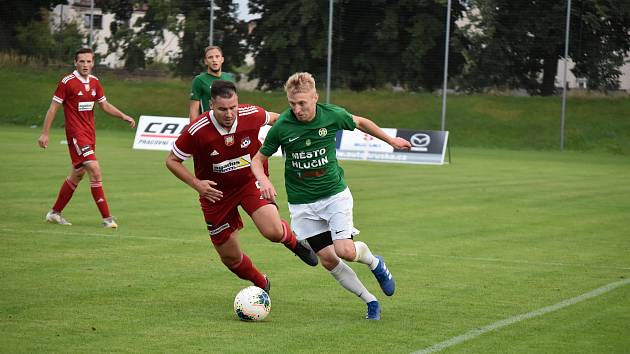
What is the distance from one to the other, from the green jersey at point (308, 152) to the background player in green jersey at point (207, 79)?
523 cm

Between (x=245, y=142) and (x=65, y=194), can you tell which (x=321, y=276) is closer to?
(x=245, y=142)

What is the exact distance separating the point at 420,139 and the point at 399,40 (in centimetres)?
1161

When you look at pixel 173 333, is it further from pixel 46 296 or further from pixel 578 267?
pixel 578 267

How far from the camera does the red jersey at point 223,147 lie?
8875 millimetres

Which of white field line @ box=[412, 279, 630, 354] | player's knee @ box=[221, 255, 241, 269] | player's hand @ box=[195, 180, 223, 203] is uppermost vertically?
player's hand @ box=[195, 180, 223, 203]

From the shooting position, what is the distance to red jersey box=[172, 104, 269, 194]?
8.88 m

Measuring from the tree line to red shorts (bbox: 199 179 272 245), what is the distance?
3070cm

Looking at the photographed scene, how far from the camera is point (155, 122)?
31.9 m

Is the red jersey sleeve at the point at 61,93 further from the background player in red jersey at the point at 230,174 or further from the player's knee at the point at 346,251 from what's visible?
the player's knee at the point at 346,251

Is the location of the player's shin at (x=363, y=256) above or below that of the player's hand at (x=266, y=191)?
below

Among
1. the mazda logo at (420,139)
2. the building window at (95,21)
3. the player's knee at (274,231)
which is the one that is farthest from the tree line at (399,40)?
the player's knee at (274,231)

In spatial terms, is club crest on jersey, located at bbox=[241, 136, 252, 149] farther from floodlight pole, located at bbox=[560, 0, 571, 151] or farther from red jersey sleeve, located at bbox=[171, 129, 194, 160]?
floodlight pole, located at bbox=[560, 0, 571, 151]

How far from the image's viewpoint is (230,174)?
9148mm

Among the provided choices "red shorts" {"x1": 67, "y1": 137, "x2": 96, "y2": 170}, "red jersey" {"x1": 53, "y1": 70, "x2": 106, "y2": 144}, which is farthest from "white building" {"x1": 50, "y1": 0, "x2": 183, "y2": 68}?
"red shorts" {"x1": 67, "y1": 137, "x2": 96, "y2": 170}
